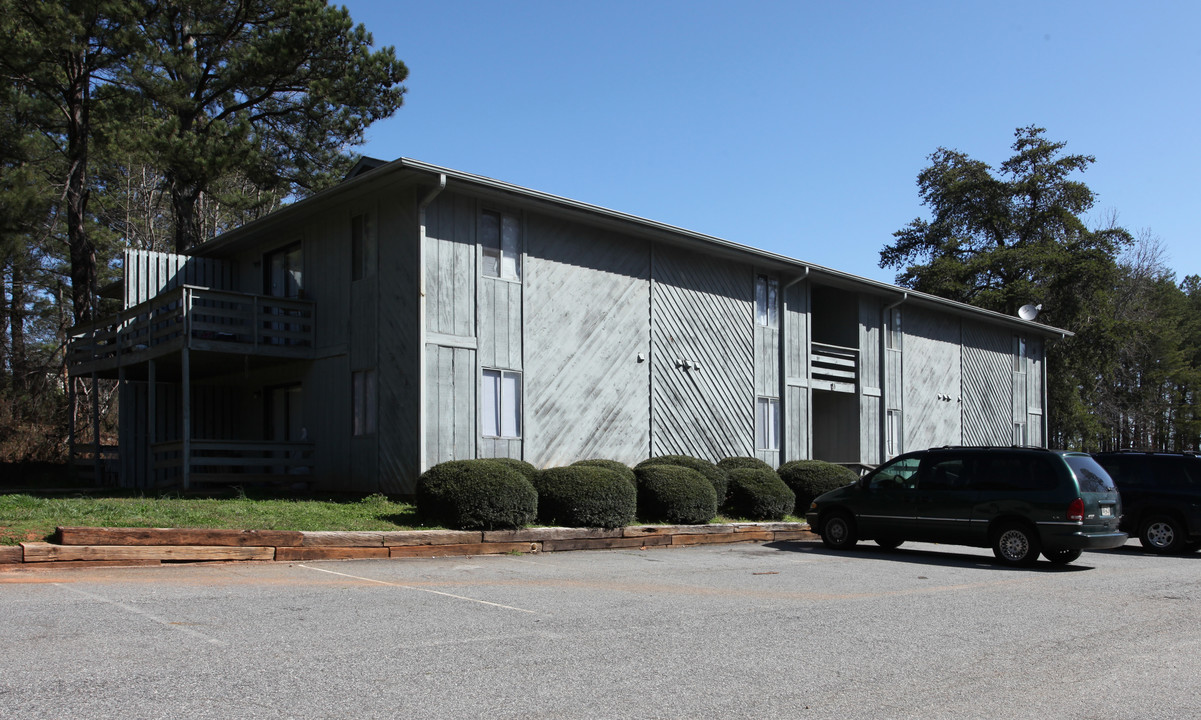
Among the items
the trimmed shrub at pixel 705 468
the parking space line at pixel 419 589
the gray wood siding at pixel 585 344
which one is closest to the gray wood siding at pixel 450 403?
the gray wood siding at pixel 585 344

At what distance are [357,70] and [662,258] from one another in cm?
1169

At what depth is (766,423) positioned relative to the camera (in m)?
24.7

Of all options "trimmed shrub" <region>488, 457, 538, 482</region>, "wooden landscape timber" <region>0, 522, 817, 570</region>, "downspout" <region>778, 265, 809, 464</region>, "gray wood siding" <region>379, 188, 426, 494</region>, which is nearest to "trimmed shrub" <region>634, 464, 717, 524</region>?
"wooden landscape timber" <region>0, 522, 817, 570</region>

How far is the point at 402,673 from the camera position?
6.31 m

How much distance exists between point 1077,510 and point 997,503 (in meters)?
1.07

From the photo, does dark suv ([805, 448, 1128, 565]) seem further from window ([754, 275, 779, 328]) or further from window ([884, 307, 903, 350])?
window ([884, 307, 903, 350])

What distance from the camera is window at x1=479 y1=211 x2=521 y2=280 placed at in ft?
61.2

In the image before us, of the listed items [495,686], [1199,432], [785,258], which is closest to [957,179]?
[1199,432]

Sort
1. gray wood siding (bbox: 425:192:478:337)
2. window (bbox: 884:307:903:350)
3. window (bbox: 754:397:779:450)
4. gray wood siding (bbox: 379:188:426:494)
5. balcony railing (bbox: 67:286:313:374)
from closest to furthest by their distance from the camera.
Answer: gray wood siding (bbox: 379:188:426:494) → gray wood siding (bbox: 425:192:478:337) → balcony railing (bbox: 67:286:313:374) → window (bbox: 754:397:779:450) → window (bbox: 884:307:903:350)

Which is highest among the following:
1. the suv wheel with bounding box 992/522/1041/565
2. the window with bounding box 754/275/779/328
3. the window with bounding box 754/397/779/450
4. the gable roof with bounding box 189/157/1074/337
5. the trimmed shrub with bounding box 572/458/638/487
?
the gable roof with bounding box 189/157/1074/337

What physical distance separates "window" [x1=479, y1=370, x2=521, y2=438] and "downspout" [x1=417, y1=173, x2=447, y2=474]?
4.73 feet

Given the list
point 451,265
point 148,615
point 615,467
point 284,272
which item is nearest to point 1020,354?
point 615,467

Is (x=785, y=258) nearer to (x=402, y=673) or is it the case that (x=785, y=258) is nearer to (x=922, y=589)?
(x=922, y=589)

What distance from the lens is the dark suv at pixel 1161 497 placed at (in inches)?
667
